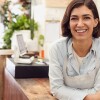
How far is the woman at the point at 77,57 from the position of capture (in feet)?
5.08

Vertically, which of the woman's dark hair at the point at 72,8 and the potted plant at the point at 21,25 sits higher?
the woman's dark hair at the point at 72,8

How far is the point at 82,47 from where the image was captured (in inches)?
65.1

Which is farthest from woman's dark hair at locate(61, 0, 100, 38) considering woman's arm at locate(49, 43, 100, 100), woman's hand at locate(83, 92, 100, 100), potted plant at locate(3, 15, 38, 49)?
potted plant at locate(3, 15, 38, 49)

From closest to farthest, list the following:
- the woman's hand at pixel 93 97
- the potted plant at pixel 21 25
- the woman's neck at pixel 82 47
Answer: the woman's hand at pixel 93 97 → the woman's neck at pixel 82 47 → the potted plant at pixel 21 25

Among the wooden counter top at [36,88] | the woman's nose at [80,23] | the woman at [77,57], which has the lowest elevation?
the wooden counter top at [36,88]

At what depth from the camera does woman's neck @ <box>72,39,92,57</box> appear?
1651mm

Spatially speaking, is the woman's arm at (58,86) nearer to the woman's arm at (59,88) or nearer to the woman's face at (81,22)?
the woman's arm at (59,88)

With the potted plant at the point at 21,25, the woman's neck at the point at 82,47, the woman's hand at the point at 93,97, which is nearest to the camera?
the woman's hand at the point at 93,97

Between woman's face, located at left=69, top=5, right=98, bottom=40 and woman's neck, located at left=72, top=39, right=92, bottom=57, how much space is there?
77 millimetres

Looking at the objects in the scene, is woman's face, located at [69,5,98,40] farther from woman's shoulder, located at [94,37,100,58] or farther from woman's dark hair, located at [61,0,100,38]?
woman's shoulder, located at [94,37,100,58]

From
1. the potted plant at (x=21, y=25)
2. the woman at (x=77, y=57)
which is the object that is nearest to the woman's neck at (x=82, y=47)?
the woman at (x=77, y=57)

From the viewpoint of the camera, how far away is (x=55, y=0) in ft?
9.67

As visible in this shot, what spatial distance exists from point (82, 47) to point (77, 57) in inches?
2.8

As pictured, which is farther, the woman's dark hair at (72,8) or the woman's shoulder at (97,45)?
the woman's shoulder at (97,45)
